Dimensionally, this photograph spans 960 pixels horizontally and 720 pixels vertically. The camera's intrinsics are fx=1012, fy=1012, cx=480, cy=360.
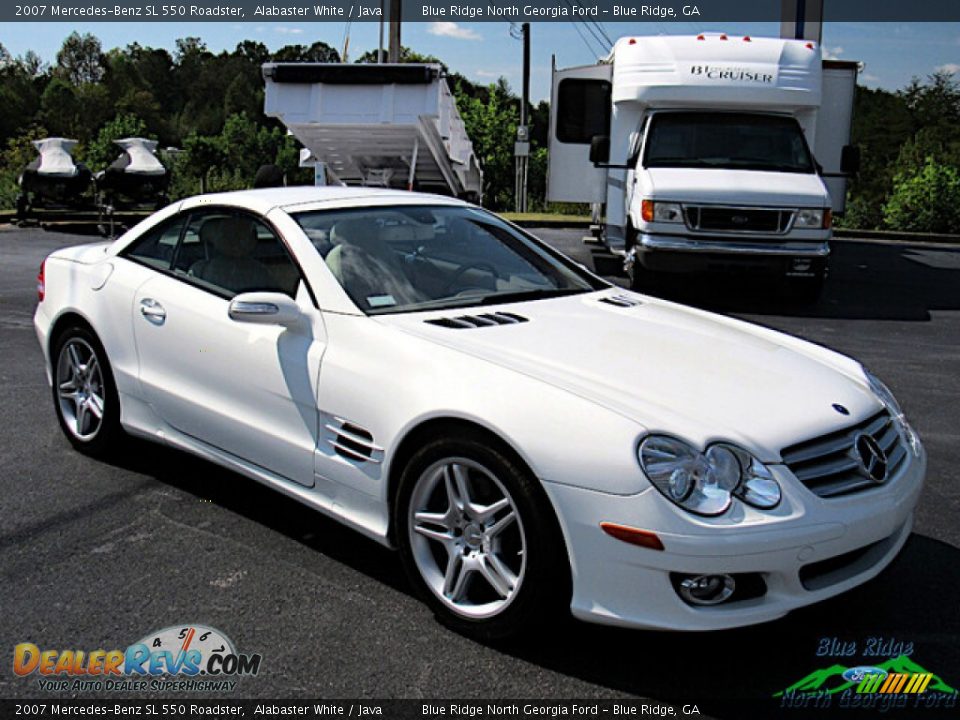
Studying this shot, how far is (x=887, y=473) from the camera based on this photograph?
133 inches

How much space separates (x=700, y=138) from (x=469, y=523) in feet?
30.2

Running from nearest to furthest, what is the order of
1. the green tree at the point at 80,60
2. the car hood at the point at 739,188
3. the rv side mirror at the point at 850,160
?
the car hood at the point at 739,188, the rv side mirror at the point at 850,160, the green tree at the point at 80,60

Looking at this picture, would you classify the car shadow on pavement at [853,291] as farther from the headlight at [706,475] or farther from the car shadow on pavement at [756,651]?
the headlight at [706,475]

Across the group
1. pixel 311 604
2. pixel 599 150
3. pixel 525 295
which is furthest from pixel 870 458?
pixel 599 150

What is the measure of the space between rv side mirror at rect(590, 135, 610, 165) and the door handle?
335 inches

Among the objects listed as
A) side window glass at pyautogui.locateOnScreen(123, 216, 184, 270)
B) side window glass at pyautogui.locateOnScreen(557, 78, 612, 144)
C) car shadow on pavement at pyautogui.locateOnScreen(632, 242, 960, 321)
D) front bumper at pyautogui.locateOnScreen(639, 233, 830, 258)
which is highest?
side window glass at pyautogui.locateOnScreen(557, 78, 612, 144)

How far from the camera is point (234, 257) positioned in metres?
4.54

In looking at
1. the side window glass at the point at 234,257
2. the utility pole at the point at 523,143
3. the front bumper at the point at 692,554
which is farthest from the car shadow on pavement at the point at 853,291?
the utility pole at the point at 523,143

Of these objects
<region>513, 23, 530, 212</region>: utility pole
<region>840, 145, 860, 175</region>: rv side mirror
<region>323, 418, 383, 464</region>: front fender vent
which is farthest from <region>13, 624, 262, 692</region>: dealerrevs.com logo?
<region>513, 23, 530, 212</region>: utility pole

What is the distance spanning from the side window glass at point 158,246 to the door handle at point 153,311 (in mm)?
202

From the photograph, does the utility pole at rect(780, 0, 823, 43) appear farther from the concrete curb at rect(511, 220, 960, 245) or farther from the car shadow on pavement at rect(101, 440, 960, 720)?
the car shadow on pavement at rect(101, 440, 960, 720)

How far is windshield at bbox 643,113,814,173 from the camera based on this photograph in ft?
37.7

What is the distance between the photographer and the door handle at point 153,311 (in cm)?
455

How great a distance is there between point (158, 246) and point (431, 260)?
1.44 metres
